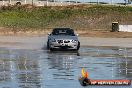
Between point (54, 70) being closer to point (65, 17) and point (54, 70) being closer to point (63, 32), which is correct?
point (63, 32)

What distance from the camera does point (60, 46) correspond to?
3559cm

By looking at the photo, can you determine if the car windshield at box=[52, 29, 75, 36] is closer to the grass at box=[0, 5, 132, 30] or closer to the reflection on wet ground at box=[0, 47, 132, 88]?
the reflection on wet ground at box=[0, 47, 132, 88]

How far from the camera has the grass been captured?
239ft

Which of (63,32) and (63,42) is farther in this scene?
(63,32)

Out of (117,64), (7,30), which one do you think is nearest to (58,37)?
(117,64)

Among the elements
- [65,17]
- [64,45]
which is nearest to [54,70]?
[64,45]

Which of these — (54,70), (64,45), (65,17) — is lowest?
(65,17)

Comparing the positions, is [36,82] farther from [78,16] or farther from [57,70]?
[78,16]

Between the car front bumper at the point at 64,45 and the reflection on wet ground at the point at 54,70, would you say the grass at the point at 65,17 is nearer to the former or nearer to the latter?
the car front bumper at the point at 64,45

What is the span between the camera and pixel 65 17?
262 ft

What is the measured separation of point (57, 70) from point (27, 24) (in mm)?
49509

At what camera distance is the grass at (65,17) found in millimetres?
72750

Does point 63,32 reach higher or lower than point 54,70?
lower

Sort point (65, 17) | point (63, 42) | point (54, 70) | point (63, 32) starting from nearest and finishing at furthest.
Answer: point (54, 70)
point (63, 42)
point (63, 32)
point (65, 17)
